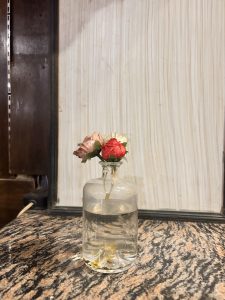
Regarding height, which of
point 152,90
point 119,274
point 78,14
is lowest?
point 119,274

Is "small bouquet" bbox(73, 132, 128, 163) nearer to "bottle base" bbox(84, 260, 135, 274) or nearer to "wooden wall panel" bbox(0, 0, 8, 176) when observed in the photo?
"bottle base" bbox(84, 260, 135, 274)

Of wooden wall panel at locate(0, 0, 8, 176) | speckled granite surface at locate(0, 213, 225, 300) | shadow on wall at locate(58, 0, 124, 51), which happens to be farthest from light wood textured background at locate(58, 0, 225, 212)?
wooden wall panel at locate(0, 0, 8, 176)

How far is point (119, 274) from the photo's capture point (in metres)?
0.68

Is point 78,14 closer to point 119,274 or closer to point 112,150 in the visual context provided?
point 112,150

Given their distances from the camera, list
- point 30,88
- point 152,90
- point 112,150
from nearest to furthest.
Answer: point 112,150 < point 152,90 < point 30,88

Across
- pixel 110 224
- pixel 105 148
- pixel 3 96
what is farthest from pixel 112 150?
pixel 3 96

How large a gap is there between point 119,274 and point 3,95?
85cm

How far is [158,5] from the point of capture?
3.31ft

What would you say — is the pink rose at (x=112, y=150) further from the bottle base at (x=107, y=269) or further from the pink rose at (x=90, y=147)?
the bottle base at (x=107, y=269)

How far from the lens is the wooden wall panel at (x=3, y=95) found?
1210 mm

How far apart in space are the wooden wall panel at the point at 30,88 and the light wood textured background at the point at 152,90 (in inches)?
7.2

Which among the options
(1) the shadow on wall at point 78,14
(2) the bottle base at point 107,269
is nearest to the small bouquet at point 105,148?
(2) the bottle base at point 107,269

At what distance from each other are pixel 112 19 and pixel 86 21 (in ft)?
0.28

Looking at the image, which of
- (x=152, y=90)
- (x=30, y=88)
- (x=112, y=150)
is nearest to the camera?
(x=112, y=150)
